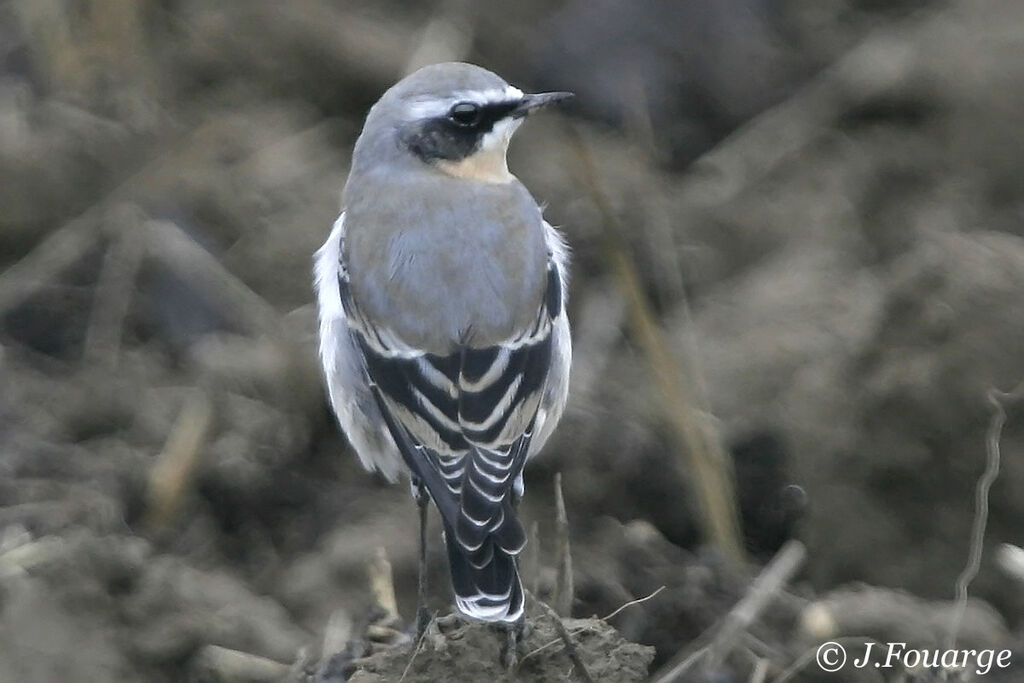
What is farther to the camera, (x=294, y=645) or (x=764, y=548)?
(x=764, y=548)

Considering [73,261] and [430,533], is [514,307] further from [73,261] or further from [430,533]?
[73,261]

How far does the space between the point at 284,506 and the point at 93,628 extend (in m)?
1.23

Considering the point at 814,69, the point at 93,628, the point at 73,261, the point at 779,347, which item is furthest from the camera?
the point at 814,69

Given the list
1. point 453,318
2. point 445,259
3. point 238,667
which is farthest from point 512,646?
point 445,259

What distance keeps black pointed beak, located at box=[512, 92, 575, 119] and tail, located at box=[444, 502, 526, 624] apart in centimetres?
158

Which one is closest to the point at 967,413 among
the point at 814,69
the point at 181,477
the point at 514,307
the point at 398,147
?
the point at 514,307

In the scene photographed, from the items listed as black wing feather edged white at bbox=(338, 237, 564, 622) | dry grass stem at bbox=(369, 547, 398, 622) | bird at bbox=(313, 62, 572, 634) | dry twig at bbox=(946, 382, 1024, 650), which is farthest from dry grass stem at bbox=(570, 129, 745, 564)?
dry grass stem at bbox=(369, 547, 398, 622)

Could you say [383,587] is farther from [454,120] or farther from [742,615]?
[454,120]

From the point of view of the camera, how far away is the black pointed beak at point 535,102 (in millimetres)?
6277

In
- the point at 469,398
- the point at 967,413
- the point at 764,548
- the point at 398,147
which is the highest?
the point at 398,147

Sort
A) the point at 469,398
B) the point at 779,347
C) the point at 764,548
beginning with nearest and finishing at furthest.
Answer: the point at 469,398 → the point at 764,548 → the point at 779,347

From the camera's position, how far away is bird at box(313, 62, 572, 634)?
17.9ft

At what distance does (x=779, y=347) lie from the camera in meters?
7.65

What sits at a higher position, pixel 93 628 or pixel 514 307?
pixel 514 307
